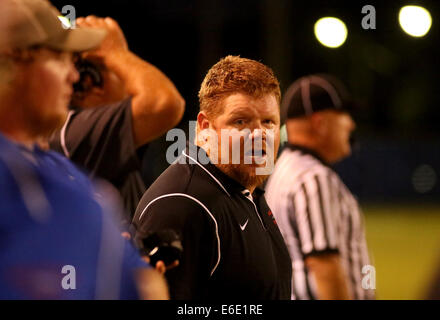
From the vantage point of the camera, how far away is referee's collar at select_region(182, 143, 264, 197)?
3068mm

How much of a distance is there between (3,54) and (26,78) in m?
0.09

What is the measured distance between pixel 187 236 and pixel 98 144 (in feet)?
3.09

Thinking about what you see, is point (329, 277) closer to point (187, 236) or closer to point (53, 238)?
point (187, 236)

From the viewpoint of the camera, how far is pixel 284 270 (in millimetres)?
3119

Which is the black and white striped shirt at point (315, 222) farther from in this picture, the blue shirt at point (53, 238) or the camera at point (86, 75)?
the blue shirt at point (53, 238)

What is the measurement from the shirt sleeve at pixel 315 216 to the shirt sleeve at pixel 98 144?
150 centimetres

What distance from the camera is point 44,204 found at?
1.73 meters

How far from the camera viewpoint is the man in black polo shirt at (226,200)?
280 cm

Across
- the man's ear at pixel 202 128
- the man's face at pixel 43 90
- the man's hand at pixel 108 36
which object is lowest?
the man's ear at pixel 202 128

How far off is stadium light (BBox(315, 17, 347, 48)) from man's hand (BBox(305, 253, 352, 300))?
1999 mm

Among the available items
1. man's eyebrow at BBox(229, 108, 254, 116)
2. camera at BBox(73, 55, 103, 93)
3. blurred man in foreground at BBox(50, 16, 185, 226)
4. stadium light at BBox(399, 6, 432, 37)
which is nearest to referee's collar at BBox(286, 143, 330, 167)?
stadium light at BBox(399, 6, 432, 37)

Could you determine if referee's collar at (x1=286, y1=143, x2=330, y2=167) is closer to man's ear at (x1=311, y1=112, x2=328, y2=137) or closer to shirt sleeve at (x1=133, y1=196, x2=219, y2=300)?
man's ear at (x1=311, y1=112, x2=328, y2=137)

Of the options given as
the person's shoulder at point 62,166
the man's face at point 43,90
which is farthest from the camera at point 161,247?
the man's face at point 43,90

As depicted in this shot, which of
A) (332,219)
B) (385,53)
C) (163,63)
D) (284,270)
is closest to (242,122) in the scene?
(284,270)
